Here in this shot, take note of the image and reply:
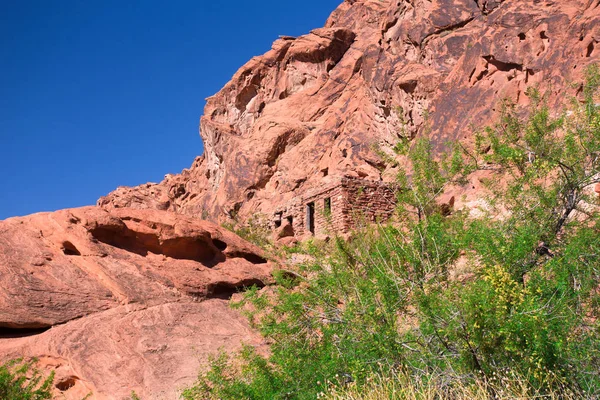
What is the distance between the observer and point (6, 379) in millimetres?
7000

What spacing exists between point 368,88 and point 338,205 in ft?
29.1

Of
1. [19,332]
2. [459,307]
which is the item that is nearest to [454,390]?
[459,307]

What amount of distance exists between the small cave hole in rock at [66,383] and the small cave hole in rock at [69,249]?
263 cm

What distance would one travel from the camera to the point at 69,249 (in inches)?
379

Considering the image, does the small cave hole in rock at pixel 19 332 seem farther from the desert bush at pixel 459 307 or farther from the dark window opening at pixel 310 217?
the dark window opening at pixel 310 217

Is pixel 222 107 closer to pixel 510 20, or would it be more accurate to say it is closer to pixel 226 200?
pixel 226 200

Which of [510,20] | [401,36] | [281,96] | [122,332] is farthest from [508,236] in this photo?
[281,96]

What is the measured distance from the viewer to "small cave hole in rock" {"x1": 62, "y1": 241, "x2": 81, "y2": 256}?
9.54 metres

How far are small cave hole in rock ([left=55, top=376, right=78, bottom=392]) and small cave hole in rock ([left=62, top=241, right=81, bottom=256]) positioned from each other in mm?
2632

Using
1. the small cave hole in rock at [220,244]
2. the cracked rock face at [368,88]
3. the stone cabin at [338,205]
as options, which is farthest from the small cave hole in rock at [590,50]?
the small cave hole in rock at [220,244]

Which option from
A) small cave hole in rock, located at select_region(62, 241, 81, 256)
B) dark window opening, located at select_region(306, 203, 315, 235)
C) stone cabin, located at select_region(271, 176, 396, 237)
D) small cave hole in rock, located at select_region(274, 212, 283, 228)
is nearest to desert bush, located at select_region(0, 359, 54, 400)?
small cave hole in rock, located at select_region(62, 241, 81, 256)

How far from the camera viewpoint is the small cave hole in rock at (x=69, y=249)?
954cm

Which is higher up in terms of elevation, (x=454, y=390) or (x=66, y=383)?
(x=66, y=383)

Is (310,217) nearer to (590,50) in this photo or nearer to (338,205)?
(338,205)
